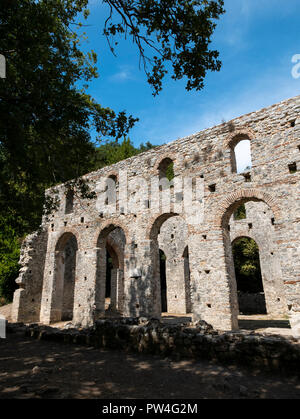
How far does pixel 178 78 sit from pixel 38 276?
1317cm

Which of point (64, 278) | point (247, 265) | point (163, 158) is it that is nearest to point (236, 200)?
point (163, 158)

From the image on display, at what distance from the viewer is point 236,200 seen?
935cm

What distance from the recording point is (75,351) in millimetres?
7012

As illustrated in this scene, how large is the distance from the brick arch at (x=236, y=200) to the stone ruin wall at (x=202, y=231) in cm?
4

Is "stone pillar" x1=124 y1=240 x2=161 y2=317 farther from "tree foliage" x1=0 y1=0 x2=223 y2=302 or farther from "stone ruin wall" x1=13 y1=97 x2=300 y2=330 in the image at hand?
"tree foliage" x1=0 y1=0 x2=223 y2=302

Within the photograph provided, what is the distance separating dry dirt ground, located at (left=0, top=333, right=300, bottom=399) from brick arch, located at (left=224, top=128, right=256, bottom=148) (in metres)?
7.46

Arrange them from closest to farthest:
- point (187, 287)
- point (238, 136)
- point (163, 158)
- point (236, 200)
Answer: point (236, 200), point (238, 136), point (163, 158), point (187, 287)

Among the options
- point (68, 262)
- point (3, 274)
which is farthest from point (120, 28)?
point (3, 274)

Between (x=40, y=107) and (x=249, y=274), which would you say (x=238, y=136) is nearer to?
(x=40, y=107)

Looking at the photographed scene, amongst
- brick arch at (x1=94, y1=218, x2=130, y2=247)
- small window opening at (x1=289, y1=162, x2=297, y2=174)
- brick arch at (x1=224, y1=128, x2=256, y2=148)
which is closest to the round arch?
brick arch at (x1=94, y1=218, x2=130, y2=247)

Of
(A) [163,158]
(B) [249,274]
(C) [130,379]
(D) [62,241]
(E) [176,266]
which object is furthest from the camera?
(B) [249,274]

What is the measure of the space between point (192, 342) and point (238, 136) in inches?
289

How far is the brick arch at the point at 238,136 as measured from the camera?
9600 mm

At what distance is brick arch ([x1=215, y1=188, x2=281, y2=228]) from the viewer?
8.77 m
